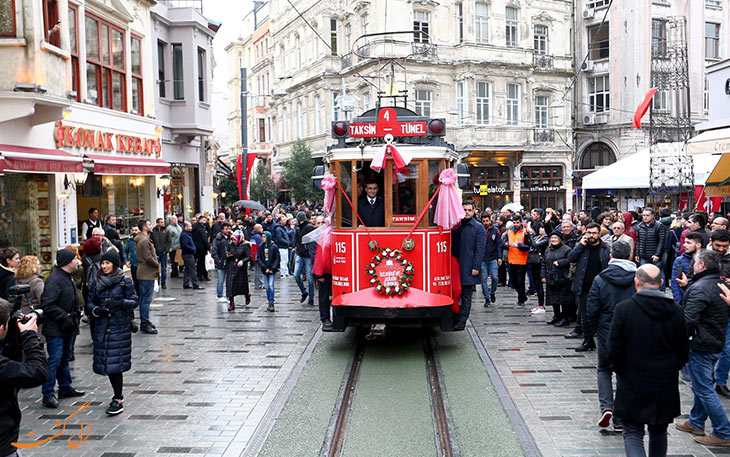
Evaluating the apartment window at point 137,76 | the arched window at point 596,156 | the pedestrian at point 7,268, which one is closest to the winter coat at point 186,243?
the apartment window at point 137,76

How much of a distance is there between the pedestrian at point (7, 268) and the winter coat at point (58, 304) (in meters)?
0.57

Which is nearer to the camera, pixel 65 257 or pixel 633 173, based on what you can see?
pixel 65 257

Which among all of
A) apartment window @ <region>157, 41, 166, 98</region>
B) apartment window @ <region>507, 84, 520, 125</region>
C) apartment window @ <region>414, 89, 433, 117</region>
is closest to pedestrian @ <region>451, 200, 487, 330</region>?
apartment window @ <region>157, 41, 166, 98</region>

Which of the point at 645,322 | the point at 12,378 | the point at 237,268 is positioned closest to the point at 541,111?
the point at 237,268

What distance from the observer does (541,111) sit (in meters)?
38.9

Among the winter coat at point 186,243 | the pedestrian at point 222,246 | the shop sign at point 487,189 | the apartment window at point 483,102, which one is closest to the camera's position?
the pedestrian at point 222,246

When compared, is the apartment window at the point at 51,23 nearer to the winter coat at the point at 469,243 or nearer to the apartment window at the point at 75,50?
the apartment window at the point at 75,50

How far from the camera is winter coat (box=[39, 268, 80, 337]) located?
308 inches

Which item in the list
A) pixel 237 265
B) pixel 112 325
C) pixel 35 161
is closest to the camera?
pixel 112 325

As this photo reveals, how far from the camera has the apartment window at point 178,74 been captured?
23703 millimetres

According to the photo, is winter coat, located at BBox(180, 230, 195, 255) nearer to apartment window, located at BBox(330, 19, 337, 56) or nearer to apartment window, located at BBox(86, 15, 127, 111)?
apartment window, located at BBox(86, 15, 127, 111)

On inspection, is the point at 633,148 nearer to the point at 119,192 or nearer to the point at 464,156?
the point at 464,156

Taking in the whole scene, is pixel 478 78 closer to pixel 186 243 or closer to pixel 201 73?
pixel 201 73

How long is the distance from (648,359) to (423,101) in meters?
31.7
